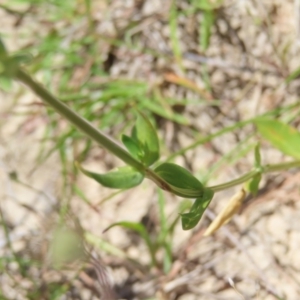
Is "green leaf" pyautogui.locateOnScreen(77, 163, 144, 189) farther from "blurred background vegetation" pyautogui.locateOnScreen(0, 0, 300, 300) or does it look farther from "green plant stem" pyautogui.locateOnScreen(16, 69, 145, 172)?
"blurred background vegetation" pyautogui.locateOnScreen(0, 0, 300, 300)

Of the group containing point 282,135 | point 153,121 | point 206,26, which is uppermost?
point 206,26

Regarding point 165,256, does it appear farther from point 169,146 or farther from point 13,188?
point 13,188


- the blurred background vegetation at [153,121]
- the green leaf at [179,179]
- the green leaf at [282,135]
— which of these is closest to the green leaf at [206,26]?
the blurred background vegetation at [153,121]

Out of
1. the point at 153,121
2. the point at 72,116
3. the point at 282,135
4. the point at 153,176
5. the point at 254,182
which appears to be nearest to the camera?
the point at 72,116

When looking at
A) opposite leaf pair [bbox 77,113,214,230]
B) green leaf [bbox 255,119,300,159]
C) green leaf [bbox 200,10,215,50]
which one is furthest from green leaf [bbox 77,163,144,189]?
green leaf [bbox 200,10,215,50]

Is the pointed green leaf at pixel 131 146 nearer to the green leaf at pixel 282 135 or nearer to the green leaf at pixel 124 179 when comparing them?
the green leaf at pixel 124 179

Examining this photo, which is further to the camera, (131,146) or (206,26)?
(206,26)

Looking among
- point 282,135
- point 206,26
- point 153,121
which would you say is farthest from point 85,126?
point 206,26

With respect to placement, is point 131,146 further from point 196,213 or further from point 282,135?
point 282,135
